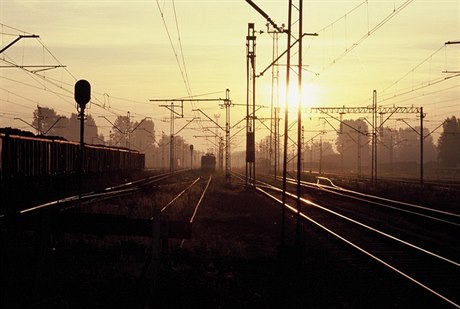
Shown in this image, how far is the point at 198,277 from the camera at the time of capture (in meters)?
11.9

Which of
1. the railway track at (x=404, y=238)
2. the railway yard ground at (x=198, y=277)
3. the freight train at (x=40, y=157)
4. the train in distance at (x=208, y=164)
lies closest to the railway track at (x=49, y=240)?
the railway yard ground at (x=198, y=277)

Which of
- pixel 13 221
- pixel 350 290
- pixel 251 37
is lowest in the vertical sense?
pixel 350 290

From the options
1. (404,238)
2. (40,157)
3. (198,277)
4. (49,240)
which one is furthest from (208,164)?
(49,240)

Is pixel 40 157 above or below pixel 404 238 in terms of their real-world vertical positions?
above

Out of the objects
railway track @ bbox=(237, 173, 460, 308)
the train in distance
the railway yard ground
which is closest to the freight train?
the railway yard ground

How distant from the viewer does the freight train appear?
88.8ft

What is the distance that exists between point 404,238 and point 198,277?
11.4 meters

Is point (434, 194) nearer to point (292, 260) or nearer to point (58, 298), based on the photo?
point (292, 260)

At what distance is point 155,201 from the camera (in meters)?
32.8

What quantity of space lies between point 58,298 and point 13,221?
8.58ft

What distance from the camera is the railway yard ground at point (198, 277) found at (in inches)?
390

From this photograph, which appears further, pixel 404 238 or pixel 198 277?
pixel 404 238

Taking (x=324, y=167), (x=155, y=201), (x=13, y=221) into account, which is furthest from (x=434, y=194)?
(x=324, y=167)

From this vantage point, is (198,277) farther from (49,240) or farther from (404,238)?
(404,238)
